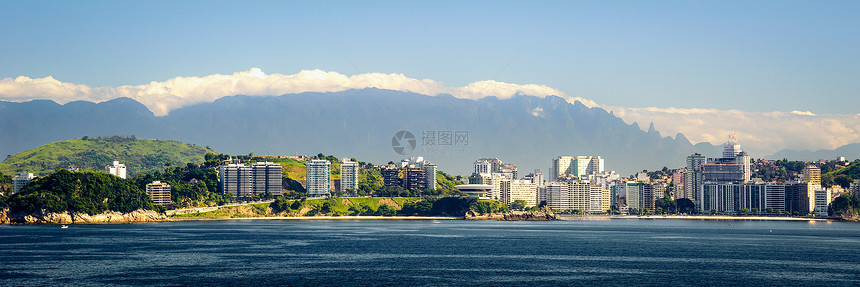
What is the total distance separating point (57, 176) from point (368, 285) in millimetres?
108699

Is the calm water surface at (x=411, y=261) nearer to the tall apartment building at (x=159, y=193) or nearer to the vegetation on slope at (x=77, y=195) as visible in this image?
A: the vegetation on slope at (x=77, y=195)

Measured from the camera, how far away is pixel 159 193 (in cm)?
18062

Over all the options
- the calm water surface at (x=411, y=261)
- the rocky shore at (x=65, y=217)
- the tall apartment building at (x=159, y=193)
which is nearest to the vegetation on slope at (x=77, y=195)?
the rocky shore at (x=65, y=217)

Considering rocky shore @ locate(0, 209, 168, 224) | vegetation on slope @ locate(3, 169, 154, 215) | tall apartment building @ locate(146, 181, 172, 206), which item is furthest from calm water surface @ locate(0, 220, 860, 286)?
tall apartment building @ locate(146, 181, 172, 206)

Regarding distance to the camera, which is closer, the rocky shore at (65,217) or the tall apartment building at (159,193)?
the rocky shore at (65,217)

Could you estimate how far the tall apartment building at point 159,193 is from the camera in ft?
588

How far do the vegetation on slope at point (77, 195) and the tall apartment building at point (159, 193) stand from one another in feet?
45.1

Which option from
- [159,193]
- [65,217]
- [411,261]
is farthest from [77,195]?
[411,261]

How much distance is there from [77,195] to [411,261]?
9581cm

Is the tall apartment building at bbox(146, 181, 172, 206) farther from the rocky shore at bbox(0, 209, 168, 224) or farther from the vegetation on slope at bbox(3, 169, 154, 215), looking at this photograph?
the rocky shore at bbox(0, 209, 168, 224)

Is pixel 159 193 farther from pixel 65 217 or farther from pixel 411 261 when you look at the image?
pixel 411 261

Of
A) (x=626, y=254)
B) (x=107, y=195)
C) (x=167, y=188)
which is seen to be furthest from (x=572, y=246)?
(x=167, y=188)

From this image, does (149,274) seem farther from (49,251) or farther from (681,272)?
(681,272)

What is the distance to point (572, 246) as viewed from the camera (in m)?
97.6
